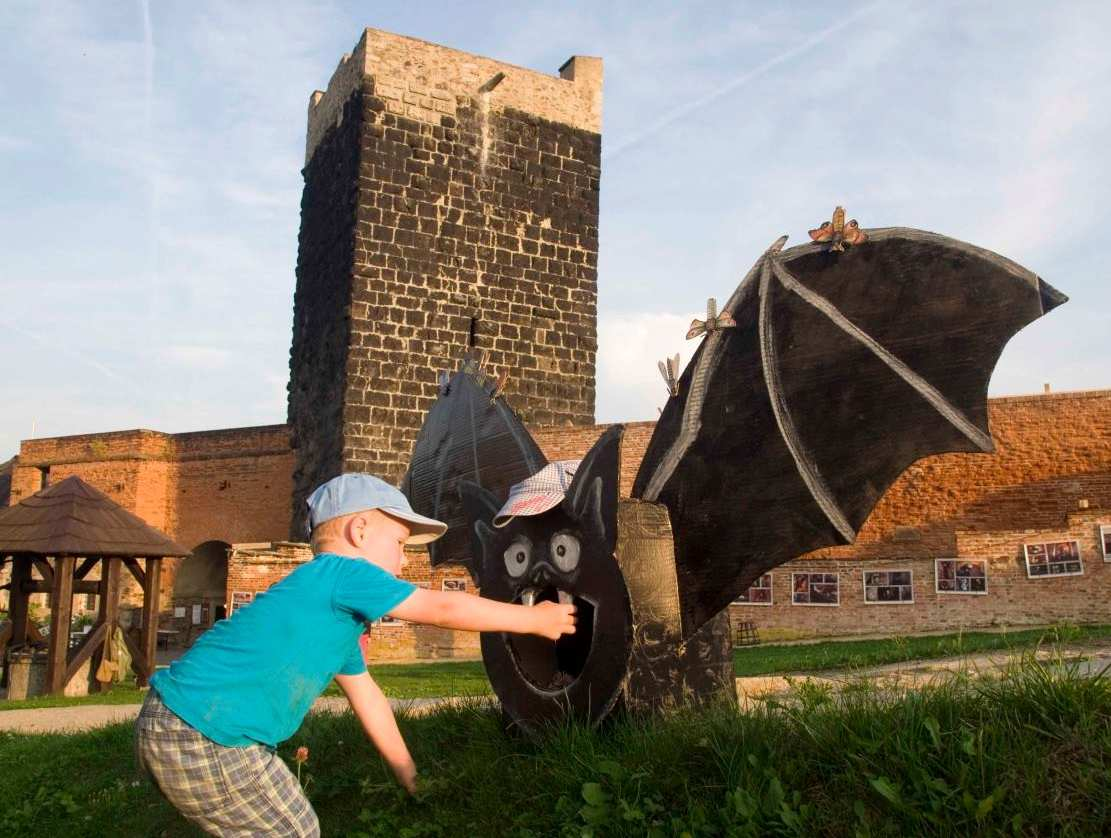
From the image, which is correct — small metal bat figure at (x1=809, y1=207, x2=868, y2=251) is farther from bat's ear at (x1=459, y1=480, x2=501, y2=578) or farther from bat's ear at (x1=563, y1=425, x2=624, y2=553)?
bat's ear at (x1=459, y1=480, x2=501, y2=578)

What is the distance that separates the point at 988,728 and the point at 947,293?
163cm

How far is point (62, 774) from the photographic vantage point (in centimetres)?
582

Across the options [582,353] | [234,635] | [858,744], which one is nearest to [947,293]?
[858,744]

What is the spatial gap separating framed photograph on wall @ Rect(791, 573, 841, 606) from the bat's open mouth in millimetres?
11717

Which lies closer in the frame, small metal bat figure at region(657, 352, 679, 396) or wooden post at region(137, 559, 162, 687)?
small metal bat figure at region(657, 352, 679, 396)

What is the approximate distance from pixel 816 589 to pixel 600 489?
12123mm

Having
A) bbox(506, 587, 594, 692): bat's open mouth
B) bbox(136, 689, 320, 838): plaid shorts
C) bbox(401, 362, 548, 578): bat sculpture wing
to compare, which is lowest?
bbox(136, 689, 320, 838): plaid shorts

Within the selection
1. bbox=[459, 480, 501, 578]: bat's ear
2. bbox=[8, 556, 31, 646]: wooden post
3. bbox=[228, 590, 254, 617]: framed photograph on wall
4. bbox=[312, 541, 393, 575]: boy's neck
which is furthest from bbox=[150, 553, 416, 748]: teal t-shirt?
bbox=[228, 590, 254, 617]: framed photograph on wall

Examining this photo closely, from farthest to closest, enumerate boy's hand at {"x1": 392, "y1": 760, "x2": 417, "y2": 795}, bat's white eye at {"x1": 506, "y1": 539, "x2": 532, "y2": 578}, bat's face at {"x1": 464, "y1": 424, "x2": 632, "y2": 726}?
bat's white eye at {"x1": 506, "y1": 539, "x2": 532, "y2": 578}
bat's face at {"x1": 464, "y1": 424, "x2": 632, "y2": 726}
boy's hand at {"x1": 392, "y1": 760, "x2": 417, "y2": 795}

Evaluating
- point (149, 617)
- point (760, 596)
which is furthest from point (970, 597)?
point (149, 617)

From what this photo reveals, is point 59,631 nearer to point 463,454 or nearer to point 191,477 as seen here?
point 463,454

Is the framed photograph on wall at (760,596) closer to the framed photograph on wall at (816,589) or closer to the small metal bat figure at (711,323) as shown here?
the framed photograph on wall at (816,589)

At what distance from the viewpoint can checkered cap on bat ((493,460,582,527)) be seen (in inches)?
156

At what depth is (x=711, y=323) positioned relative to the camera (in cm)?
419
